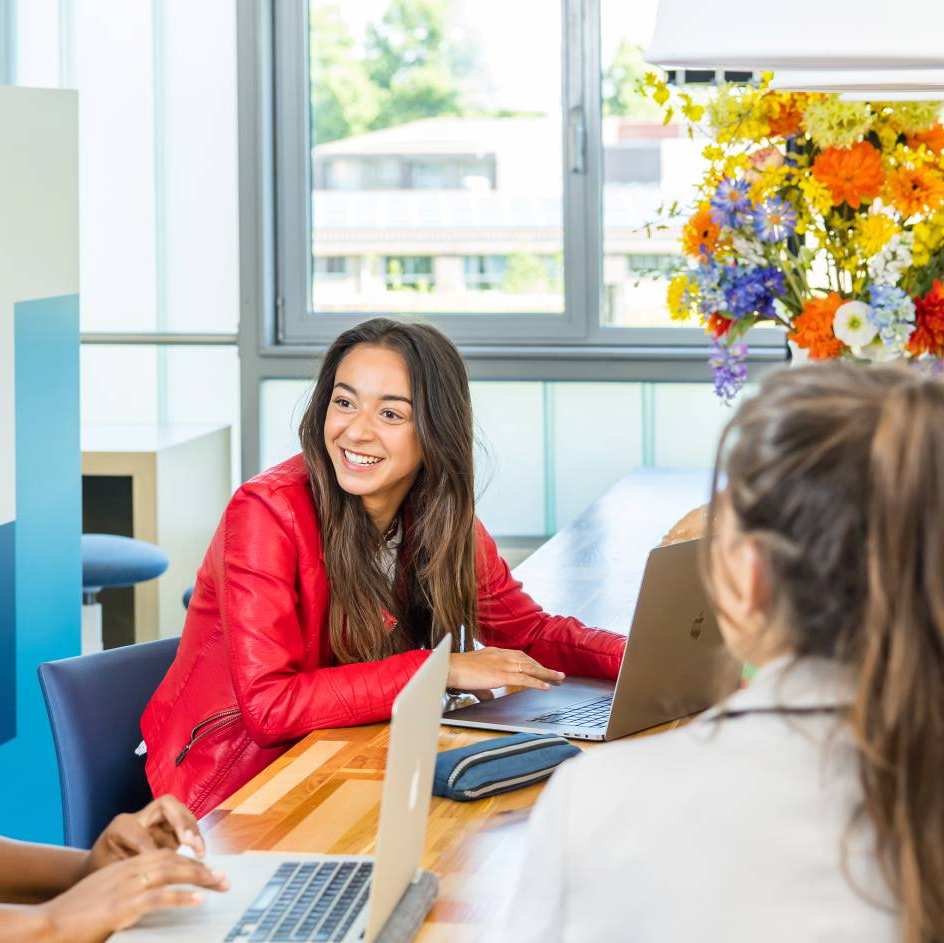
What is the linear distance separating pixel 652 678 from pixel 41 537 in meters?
1.47

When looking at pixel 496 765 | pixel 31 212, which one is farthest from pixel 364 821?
pixel 31 212

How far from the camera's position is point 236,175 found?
14.9ft

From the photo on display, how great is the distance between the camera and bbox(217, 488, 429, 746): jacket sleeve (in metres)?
1.78

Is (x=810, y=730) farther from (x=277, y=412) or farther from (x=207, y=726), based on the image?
(x=277, y=412)

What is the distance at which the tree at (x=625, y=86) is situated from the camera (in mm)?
4398

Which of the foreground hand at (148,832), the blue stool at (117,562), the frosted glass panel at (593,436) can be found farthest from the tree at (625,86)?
the foreground hand at (148,832)

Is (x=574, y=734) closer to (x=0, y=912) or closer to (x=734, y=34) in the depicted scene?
(x=0, y=912)

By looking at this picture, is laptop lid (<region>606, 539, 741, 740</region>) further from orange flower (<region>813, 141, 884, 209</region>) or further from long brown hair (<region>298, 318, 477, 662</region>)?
orange flower (<region>813, 141, 884, 209</region>)

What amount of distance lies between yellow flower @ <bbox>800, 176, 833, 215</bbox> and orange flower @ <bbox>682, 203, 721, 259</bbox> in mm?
128

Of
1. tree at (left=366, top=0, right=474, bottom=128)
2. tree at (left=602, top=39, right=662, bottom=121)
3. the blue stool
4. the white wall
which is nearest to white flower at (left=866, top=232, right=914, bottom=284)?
the white wall

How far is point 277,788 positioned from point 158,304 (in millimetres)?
3239

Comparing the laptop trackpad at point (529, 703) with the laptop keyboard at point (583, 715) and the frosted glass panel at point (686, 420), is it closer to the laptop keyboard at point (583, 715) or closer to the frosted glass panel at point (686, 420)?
the laptop keyboard at point (583, 715)

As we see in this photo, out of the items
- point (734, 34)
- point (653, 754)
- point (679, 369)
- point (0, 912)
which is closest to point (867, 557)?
point (653, 754)

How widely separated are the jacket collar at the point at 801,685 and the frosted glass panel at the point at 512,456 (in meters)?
3.53
